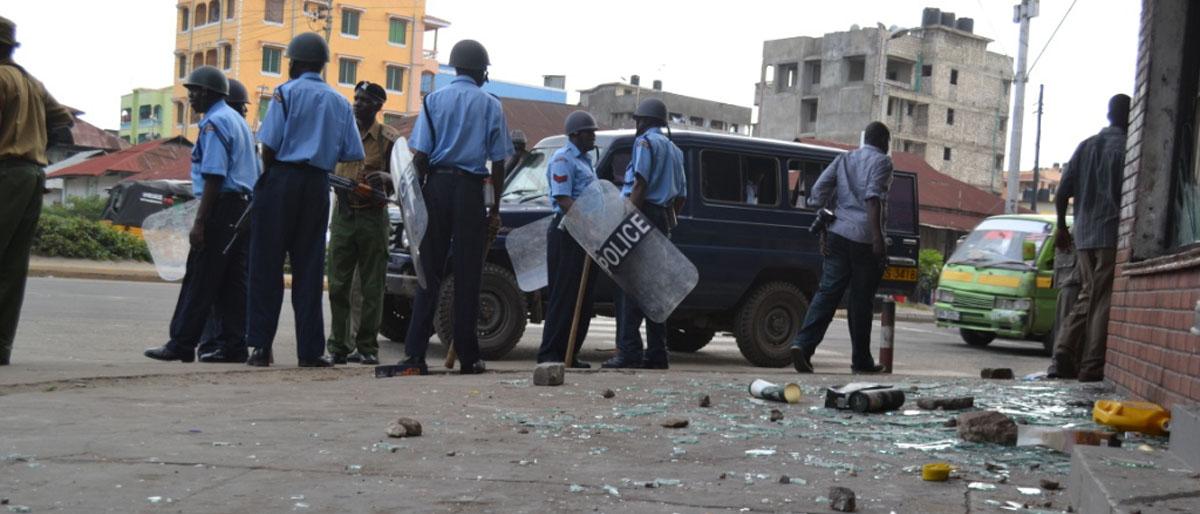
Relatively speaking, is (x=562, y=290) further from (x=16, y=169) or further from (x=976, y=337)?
(x=976, y=337)

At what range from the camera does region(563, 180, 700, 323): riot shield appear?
863 cm

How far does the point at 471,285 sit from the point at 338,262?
1517mm

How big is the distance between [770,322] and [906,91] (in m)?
76.3

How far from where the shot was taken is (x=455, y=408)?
5.98m

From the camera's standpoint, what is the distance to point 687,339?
44.0 feet

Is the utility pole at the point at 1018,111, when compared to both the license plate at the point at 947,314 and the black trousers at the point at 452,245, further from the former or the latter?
the black trousers at the point at 452,245

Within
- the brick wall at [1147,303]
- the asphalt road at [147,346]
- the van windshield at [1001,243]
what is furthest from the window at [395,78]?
the brick wall at [1147,303]

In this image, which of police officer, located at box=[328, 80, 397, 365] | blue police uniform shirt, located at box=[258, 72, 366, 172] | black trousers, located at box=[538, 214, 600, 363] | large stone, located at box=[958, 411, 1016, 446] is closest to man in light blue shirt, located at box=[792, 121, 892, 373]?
black trousers, located at box=[538, 214, 600, 363]

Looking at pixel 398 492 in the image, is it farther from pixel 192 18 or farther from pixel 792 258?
pixel 192 18

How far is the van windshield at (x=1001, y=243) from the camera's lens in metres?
17.5

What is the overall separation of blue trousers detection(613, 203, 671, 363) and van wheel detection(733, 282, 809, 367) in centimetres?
247

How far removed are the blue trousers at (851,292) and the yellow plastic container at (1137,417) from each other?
13.7ft

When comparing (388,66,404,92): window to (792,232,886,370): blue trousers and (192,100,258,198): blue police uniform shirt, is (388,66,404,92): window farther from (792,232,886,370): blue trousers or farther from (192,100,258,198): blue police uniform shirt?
(192,100,258,198): blue police uniform shirt

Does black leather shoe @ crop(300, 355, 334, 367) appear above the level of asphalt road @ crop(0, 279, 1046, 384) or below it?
above
